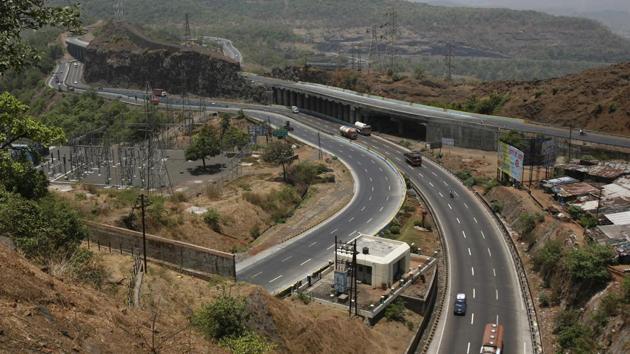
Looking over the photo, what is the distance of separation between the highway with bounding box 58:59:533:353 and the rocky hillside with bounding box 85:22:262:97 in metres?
73.9

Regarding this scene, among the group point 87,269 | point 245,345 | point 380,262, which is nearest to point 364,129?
point 380,262

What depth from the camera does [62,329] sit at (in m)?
18.4

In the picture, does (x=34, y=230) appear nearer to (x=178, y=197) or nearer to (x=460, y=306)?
(x=460, y=306)

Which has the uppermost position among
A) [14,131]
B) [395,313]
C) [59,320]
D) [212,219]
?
[14,131]

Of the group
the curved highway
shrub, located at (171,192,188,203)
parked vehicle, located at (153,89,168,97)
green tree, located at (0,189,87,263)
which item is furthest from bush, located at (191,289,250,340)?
parked vehicle, located at (153,89,168,97)

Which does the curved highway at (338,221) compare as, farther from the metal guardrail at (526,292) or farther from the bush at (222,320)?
the bush at (222,320)

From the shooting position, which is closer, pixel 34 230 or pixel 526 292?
pixel 34 230

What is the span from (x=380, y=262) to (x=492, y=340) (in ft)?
38.4

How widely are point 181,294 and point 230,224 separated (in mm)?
33579

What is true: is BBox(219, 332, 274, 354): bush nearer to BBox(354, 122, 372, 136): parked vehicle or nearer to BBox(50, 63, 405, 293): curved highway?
BBox(50, 63, 405, 293): curved highway

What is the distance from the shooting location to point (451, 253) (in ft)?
219

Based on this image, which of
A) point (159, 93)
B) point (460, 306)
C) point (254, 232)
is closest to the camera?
point (460, 306)

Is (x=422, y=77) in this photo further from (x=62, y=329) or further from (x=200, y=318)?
(x=62, y=329)

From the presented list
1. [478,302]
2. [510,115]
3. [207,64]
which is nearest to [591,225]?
[478,302]
